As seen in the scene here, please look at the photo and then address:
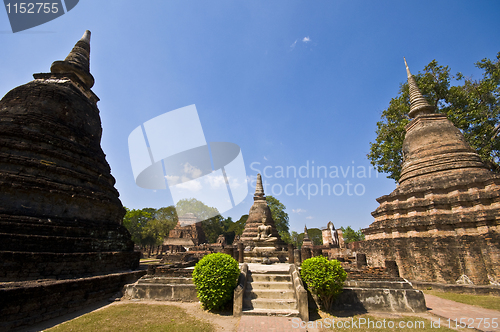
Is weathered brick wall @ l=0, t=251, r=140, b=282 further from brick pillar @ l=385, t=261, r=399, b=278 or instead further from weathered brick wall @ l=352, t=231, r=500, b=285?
weathered brick wall @ l=352, t=231, r=500, b=285

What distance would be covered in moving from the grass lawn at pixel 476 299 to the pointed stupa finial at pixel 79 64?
65.8 feet

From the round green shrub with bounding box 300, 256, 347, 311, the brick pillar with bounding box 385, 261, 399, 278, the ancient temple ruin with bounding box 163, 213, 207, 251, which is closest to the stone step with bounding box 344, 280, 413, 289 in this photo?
the brick pillar with bounding box 385, 261, 399, 278

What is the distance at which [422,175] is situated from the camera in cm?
1187

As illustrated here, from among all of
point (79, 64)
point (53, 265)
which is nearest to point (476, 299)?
point (53, 265)

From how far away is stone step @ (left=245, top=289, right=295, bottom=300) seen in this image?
676 cm

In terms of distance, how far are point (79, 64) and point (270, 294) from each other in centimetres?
1583

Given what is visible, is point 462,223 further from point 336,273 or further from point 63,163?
point 63,163

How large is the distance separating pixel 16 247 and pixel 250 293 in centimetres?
690

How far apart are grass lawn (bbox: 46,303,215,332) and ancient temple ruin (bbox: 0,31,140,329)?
1013 mm

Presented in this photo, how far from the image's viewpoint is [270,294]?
6.86 metres

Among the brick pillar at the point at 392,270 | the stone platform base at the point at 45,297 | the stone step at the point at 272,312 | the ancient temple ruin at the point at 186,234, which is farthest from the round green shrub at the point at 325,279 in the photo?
the ancient temple ruin at the point at 186,234

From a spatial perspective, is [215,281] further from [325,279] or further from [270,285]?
[325,279]

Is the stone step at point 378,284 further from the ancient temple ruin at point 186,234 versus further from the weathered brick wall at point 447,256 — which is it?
the ancient temple ruin at point 186,234

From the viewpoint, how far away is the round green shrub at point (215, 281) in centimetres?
635
